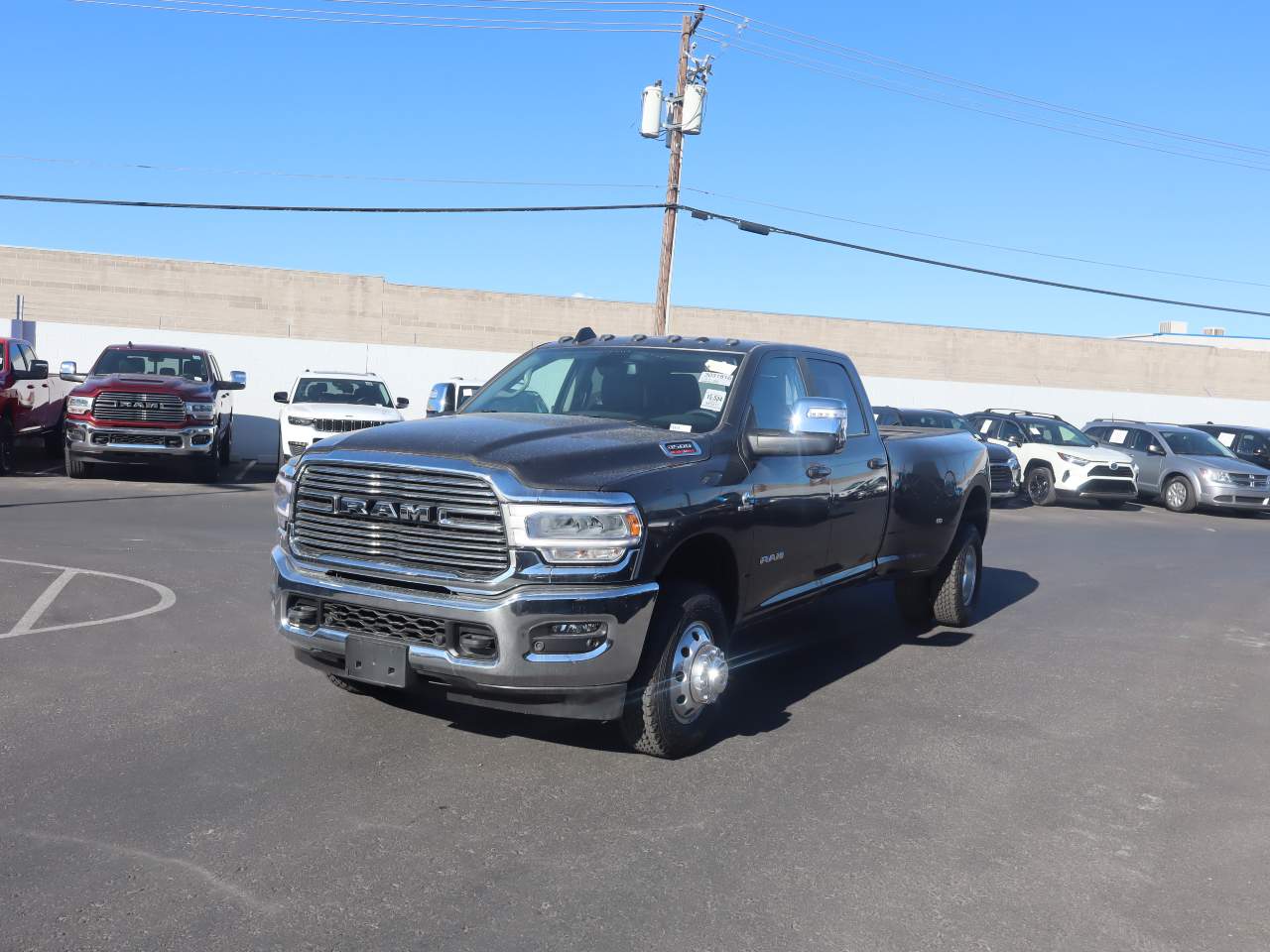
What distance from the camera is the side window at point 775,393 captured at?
6289 millimetres

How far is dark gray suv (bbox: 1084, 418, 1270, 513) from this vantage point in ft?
72.1

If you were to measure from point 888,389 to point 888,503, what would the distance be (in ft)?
93.4

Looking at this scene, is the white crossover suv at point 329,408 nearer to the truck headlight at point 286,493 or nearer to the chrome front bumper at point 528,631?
the truck headlight at point 286,493

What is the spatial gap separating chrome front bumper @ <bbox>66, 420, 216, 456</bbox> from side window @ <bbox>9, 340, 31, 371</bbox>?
1.77m

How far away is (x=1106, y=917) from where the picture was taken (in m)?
3.95

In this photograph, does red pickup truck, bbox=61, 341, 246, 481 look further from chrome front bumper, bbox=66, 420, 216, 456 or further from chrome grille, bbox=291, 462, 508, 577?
chrome grille, bbox=291, 462, 508, 577

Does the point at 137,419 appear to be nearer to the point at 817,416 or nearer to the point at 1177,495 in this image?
the point at 817,416

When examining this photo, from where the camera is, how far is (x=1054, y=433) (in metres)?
23.0

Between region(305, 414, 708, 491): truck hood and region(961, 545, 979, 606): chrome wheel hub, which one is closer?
region(305, 414, 708, 491): truck hood

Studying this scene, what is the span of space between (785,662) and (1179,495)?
58.5ft

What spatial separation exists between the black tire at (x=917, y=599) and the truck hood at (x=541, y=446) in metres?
3.74

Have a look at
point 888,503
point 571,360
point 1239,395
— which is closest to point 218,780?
point 571,360

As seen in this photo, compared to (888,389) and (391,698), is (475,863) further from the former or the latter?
(888,389)

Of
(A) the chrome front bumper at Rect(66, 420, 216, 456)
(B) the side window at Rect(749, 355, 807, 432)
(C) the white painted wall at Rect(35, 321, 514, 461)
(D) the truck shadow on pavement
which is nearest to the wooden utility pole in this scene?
(C) the white painted wall at Rect(35, 321, 514, 461)
